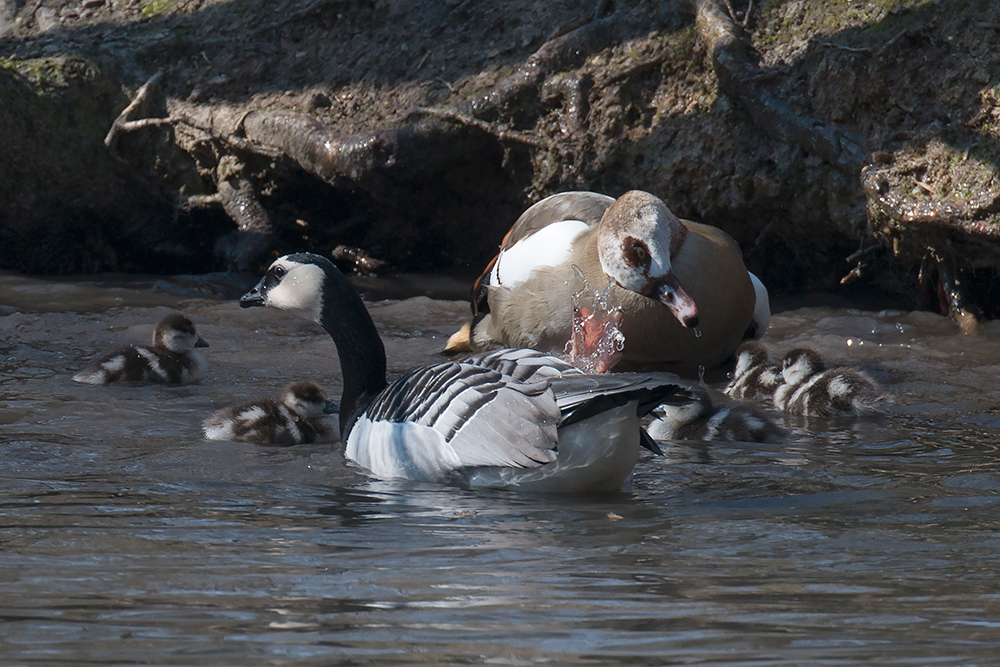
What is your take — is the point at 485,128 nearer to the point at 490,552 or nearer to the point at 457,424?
the point at 457,424

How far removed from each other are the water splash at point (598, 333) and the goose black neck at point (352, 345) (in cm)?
131

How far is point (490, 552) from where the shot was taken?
9.48ft

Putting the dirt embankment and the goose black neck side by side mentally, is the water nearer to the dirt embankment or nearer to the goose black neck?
the goose black neck

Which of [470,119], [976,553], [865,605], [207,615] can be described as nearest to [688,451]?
[976,553]

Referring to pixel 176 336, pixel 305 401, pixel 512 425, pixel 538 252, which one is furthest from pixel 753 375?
pixel 176 336

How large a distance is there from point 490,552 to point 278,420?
2.10 metres

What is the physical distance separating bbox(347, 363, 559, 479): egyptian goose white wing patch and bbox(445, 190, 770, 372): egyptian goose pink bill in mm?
1838

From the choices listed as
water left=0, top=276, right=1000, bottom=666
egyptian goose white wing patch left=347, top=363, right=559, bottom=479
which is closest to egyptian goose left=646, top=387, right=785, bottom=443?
water left=0, top=276, right=1000, bottom=666

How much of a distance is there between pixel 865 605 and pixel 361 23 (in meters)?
8.38

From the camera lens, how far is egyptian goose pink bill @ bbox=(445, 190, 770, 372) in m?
5.72

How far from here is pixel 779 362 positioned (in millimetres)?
5969

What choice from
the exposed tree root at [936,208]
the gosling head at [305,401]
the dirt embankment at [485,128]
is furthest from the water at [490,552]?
the dirt embankment at [485,128]

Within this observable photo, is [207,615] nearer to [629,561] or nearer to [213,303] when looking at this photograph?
[629,561]

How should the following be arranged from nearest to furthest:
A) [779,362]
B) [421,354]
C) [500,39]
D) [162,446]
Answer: [162,446], [779,362], [421,354], [500,39]
